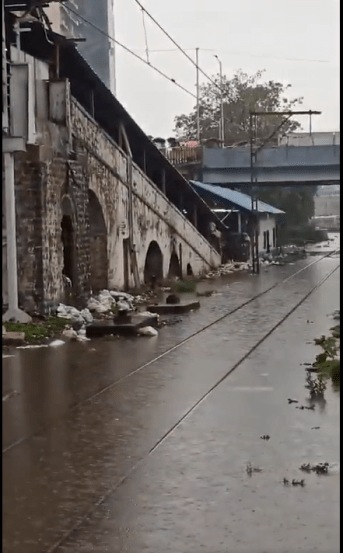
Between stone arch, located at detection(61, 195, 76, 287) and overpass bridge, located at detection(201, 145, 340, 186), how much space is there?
1887 cm

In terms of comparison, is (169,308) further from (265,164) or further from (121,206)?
(265,164)

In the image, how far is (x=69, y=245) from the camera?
1711 cm

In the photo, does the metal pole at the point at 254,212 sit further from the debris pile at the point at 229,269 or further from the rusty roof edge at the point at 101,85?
the rusty roof edge at the point at 101,85

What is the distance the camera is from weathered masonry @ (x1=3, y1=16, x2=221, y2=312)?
1480cm

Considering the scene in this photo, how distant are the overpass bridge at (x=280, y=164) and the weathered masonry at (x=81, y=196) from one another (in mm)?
8700

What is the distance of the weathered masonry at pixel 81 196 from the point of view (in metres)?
14.8

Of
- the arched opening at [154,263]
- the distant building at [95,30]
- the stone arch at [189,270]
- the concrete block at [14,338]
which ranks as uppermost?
the distant building at [95,30]

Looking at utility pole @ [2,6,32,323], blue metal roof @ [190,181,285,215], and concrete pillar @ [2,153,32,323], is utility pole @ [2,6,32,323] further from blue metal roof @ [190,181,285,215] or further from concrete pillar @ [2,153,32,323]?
blue metal roof @ [190,181,285,215]

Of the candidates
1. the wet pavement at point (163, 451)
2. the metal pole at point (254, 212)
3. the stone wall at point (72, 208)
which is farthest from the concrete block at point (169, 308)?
the metal pole at point (254, 212)

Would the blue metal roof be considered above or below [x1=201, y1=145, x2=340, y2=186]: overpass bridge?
below

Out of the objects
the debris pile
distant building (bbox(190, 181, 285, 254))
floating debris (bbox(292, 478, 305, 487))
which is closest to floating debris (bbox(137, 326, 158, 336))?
floating debris (bbox(292, 478, 305, 487))

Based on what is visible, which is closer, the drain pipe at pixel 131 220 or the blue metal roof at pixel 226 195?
the drain pipe at pixel 131 220

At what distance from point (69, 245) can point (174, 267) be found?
9.98 metres

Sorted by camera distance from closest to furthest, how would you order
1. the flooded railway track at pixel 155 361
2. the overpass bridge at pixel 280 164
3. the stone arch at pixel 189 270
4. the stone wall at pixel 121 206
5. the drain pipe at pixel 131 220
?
the flooded railway track at pixel 155 361
the stone wall at pixel 121 206
the drain pipe at pixel 131 220
the stone arch at pixel 189 270
the overpass bridge at pixel 280 164
